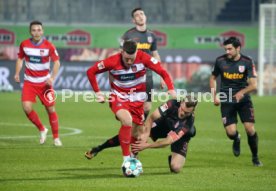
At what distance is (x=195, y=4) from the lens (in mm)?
38438

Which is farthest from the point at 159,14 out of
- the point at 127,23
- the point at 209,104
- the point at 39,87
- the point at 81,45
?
the point at 39,87

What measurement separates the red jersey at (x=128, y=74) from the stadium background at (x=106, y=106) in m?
1.23

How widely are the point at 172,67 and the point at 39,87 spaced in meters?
18.3

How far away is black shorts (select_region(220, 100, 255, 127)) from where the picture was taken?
14.2 meters

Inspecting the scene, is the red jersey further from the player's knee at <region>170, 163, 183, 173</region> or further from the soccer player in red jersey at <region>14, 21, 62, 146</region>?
the soccer player in red jersey at <region>14, 21, 62, 146</region>

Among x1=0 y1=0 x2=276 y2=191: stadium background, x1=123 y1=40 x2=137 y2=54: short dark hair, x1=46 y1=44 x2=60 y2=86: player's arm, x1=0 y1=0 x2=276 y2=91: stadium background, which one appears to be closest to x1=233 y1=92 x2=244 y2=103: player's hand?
x1=0 y1=0 x2=276 y2=191: stadium background

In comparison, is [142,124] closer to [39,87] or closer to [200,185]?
[200,185]

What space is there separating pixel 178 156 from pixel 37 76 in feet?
15.5

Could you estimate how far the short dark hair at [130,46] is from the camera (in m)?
11.6

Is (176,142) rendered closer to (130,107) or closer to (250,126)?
(130,107)

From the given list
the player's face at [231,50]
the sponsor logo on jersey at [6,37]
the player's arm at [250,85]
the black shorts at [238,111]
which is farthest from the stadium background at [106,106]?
the player's face at [231,50]

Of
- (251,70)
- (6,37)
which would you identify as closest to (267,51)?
(6,37)

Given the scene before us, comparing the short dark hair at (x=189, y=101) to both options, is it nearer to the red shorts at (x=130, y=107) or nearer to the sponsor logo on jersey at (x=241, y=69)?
the red shorts at (x=130, y=107)

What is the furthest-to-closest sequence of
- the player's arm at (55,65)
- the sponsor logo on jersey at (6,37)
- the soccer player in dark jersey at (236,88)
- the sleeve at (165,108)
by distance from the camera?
the sponsor logo on jersey at (6,37)
the player's arm at (55,65)
the soccer player in dark jersey at (236,88)
the sleeve at (165,108)
